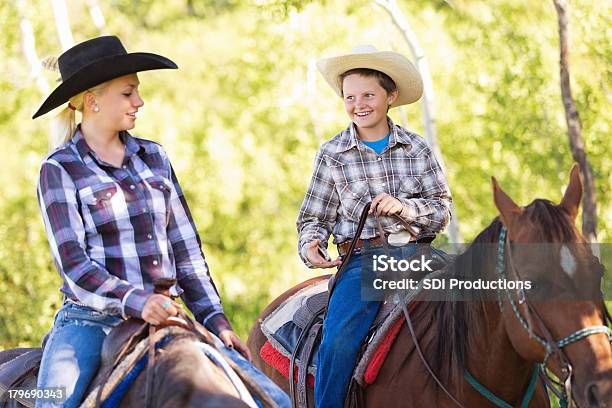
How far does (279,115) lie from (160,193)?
21.3 meters

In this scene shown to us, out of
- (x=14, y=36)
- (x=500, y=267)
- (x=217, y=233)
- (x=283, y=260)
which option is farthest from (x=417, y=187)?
(x=217, y=233)

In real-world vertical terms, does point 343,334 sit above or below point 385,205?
below

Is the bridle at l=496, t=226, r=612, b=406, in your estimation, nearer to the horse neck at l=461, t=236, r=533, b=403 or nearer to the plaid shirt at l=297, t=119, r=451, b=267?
the horse neck at l=461, t=236, r=533, b=403

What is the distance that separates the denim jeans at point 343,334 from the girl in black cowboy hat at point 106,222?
2.68 feet

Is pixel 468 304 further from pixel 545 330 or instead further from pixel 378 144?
pixel 378 144

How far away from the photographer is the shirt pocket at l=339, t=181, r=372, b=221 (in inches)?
228

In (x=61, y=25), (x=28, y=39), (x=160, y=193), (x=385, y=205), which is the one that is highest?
(x=28, y=39)

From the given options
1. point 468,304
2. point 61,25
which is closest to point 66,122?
point 468,304

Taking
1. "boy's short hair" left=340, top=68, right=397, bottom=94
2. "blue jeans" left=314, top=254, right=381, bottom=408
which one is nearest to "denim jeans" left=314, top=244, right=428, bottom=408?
"blue jeans" left=314, top=254, right=381, bottom=408

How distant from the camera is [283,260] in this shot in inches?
1169

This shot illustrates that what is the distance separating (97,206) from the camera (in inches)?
181

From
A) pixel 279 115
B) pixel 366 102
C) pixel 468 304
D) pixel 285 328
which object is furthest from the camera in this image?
pixel 279 115

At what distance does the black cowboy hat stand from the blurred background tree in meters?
7.58

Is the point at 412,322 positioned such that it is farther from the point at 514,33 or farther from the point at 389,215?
the point at 514,33
